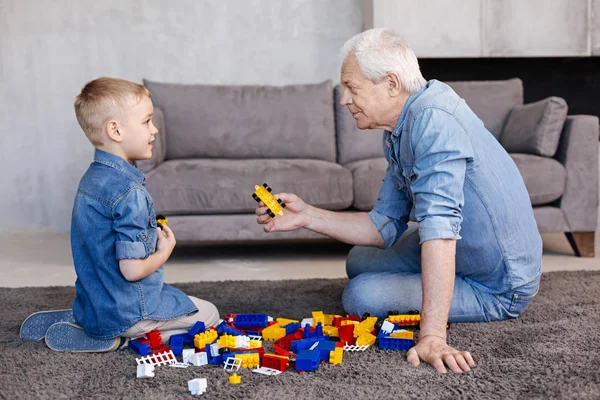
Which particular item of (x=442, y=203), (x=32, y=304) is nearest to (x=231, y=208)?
(x=32, y=304)

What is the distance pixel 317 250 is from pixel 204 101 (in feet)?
3.53

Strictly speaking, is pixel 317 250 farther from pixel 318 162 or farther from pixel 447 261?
pixel 447 261

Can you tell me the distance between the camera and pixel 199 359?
1753 mm

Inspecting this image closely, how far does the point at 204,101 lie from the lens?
157 inches

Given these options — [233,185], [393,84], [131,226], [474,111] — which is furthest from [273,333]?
[474,111]

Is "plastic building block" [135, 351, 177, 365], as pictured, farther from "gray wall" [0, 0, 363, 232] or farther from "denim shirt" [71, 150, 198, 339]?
"gray wall" [0, 0, 363, 232]

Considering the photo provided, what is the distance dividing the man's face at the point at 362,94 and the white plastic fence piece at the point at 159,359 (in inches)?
32.5

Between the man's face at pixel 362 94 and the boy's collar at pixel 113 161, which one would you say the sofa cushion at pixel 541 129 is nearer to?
the man's face at pixel 362 94

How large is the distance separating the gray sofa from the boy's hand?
4.37 ft

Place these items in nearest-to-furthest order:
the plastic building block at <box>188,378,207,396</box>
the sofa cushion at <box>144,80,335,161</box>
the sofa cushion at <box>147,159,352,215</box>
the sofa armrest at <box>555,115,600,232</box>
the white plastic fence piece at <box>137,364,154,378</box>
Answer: the plastic building block at <box>188,378,207,396</box> < the white plastic fence piece at <box>137,364,154,378</box> < the sofa cushion at <box>147,159,352,215</box> < the sofa armrest at <box>555,115,600,232</box> < the sofa cushion at <box>144,80,335,161</box>

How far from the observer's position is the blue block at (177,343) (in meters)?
1.81

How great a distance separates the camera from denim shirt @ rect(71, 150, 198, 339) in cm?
180

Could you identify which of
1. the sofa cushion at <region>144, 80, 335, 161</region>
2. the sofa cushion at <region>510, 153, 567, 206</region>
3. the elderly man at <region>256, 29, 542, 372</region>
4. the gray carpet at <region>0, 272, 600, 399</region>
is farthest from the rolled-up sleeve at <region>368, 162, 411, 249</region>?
the sofa cushion at <region>144, 80, 335, 161</region>

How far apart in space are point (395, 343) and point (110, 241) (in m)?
0.80
